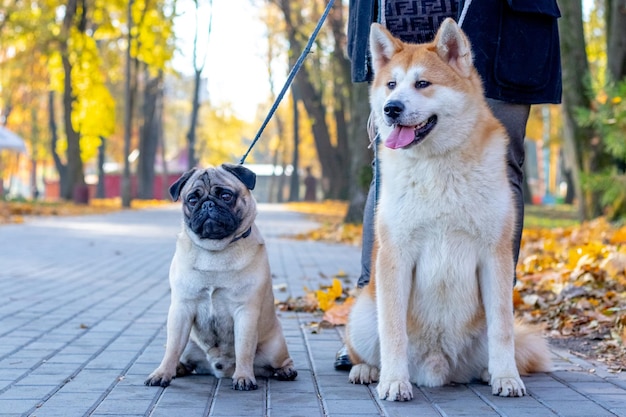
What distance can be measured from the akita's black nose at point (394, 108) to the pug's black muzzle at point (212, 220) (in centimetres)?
94

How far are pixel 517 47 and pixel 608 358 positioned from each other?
1860 millimetres

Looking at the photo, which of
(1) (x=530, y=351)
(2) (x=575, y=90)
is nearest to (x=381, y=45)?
(1) (x=530, y=351)

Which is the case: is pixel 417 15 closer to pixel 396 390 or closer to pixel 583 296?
pixel 396 390

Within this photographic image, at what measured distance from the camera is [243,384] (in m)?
4.16

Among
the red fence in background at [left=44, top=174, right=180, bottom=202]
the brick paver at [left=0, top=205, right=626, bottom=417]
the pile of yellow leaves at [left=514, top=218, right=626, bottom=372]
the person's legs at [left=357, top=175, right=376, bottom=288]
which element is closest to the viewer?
the brick paver at [left=0, top=205, right=626, bottom=417]

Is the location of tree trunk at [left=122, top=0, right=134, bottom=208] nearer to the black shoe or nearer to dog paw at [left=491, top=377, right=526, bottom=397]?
the black shoe

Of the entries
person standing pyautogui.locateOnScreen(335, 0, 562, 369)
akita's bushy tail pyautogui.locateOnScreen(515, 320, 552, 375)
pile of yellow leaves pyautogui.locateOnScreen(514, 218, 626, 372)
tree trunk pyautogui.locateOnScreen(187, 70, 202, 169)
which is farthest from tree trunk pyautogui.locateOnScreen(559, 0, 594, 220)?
tree trunk pyautogui.locateOnScreen(187, 70, 202, 169)

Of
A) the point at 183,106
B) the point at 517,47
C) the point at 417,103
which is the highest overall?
the point at 183,106

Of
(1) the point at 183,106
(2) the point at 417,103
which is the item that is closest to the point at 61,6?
(2) the point at 417,103

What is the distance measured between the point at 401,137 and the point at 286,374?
139 cm

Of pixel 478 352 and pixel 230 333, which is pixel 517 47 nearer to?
pixel 478 352

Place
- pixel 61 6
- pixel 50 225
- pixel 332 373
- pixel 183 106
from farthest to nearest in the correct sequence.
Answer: pixel 183 106
pixel 61 6
pixel 50 225
pixel 332 373

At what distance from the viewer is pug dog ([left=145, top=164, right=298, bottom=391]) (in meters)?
4.22

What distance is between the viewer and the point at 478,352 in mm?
4273
